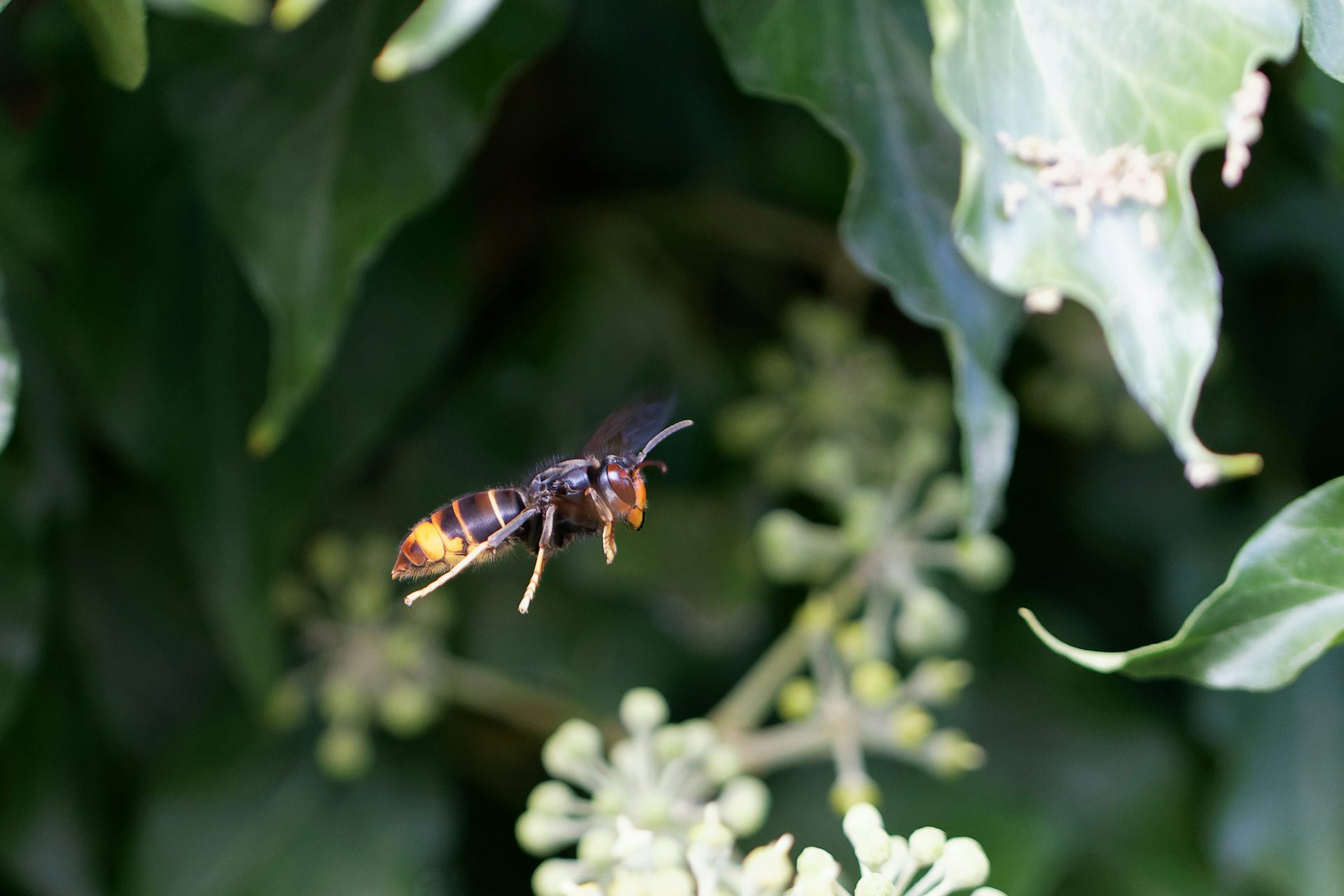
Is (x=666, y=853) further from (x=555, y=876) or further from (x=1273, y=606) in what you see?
(x=1273, y=606)

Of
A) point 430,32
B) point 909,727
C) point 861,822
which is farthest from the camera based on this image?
point 909,727

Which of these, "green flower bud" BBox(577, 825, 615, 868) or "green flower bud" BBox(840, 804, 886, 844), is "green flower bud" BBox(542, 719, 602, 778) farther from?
"green flower bud" BBox(840, 804, 886, 844)

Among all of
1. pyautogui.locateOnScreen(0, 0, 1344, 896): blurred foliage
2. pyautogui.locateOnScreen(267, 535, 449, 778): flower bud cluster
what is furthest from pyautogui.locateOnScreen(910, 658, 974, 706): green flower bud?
pyautogui.locateOnScreen(267, 535, 449, 778): flower bud cluster

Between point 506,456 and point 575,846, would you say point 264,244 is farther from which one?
point 575,846

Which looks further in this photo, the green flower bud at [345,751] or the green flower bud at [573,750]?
the green flower bud at [345,751]

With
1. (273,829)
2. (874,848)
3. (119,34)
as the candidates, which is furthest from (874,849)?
(273,829)

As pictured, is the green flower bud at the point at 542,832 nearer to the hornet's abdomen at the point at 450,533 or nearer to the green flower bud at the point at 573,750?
the green flower bud at the point at 573,750

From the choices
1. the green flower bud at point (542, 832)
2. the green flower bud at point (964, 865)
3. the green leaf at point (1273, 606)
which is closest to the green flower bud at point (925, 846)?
the green flower bud at point (964, 865)
